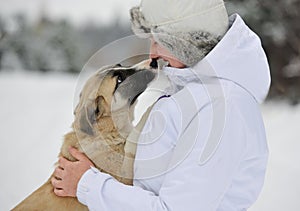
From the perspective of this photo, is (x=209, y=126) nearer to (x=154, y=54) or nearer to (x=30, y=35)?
(x=154, y=54)

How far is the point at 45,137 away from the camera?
4.47m

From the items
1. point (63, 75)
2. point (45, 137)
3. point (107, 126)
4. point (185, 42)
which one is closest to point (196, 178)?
point (185, 42)

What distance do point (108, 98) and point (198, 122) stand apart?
56 cm

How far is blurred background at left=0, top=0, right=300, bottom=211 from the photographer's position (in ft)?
12.9

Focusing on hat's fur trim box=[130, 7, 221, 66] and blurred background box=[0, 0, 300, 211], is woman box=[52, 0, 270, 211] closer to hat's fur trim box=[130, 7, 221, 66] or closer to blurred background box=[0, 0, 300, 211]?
hat's fur trim box=[130, 7, 221, 66]

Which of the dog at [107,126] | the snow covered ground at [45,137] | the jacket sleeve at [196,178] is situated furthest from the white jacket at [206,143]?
the snow covered ground at [45,137]

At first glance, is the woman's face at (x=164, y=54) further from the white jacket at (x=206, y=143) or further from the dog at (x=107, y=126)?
the dog at (x=107, y=126)

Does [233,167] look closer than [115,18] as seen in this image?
Yes

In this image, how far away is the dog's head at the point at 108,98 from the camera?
1690 mm

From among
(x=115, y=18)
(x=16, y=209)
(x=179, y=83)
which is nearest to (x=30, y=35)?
(x=115, y=18)

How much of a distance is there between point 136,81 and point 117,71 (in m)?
0.07

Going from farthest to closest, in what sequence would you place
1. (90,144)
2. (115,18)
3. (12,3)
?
(12,3) < (115,18) < (90,144)

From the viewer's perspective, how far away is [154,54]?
1.40 metres

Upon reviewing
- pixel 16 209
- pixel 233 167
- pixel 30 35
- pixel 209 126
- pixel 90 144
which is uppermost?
pixel 209 126
